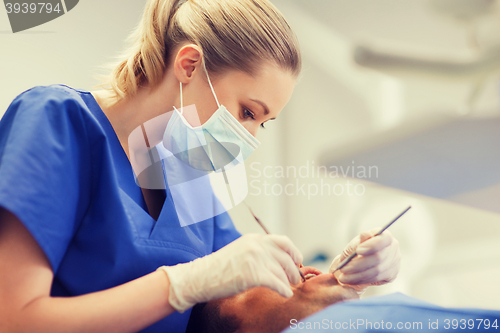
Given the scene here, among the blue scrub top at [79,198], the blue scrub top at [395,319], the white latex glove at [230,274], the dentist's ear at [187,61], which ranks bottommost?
the blue scrub top at [395,319]

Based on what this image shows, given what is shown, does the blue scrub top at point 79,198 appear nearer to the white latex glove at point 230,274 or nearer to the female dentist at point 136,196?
the female dentist at point 136,196

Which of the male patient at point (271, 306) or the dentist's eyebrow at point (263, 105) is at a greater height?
the dentist's eyebrow at point (263, 105)

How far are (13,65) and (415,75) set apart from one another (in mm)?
1406

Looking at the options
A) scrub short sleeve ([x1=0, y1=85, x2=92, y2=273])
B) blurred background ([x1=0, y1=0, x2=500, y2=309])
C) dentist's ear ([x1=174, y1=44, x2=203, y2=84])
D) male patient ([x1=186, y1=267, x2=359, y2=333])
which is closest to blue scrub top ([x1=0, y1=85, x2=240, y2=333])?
scrub short sleeve ([x1=0, y1=85, x2=92, y2=273])

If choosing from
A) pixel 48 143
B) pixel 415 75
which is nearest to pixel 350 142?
pixel 415 75

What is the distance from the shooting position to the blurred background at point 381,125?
924mm

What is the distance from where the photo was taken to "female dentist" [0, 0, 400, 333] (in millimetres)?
665

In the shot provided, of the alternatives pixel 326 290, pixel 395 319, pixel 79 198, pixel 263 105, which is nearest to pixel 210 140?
pixel 263 105

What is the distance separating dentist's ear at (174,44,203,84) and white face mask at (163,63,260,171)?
0.25ft

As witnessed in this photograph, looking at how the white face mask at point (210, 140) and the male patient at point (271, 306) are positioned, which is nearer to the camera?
the male patient at point (271, 306)

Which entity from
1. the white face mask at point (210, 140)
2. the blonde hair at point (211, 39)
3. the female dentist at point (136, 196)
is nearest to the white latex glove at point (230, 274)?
the female dentist at point (136, 196)

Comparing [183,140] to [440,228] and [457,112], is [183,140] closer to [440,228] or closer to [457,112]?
[457,112]

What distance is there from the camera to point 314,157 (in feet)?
5.18

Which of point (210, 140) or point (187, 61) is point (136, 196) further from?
point (187, 61)
